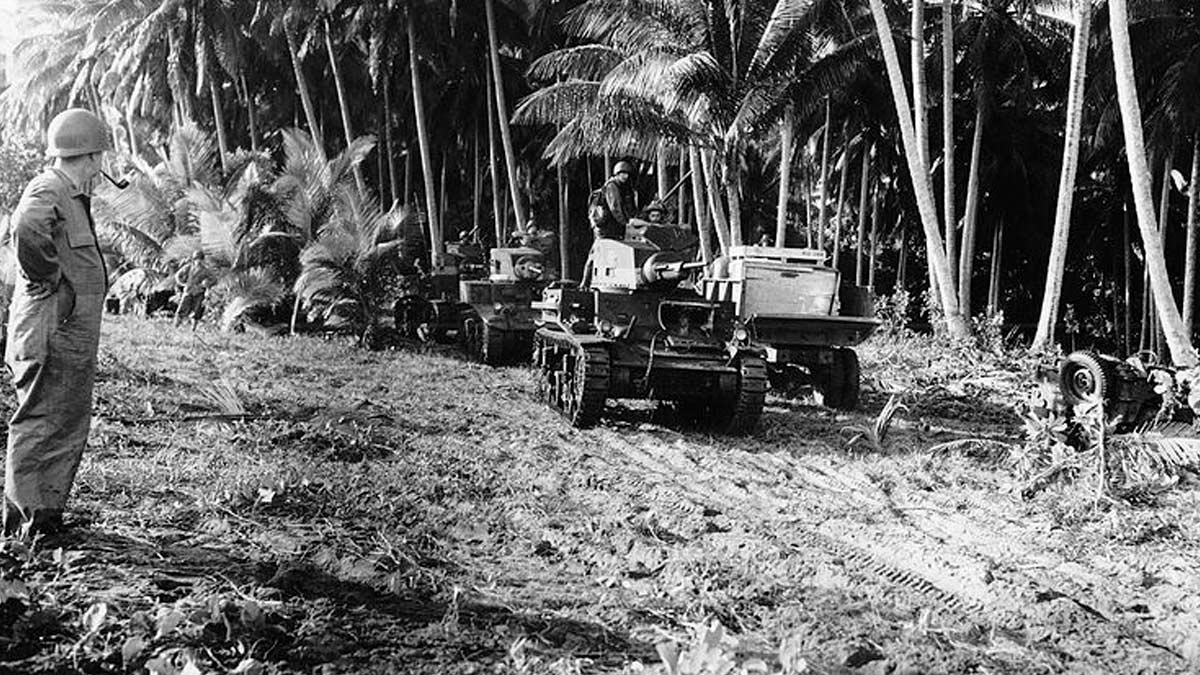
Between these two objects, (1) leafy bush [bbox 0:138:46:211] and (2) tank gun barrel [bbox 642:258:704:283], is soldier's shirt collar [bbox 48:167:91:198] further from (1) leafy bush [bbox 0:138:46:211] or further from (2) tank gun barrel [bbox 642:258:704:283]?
(1) leafy bush [bbox 0:138:46:211]

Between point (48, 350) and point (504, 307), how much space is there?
1069 centimetres

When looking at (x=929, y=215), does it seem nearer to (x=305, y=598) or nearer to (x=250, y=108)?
(x=305, y=598)

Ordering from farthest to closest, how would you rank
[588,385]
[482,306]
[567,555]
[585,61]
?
[585,61], [482,306], [588,385], [567,555]

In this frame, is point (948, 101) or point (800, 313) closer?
point (800, 313)

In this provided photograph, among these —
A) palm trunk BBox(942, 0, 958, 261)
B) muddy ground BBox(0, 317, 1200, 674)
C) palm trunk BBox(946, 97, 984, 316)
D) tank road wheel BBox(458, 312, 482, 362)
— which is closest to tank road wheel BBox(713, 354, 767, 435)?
muddy ground BBox(0, 317, 1200, 674)

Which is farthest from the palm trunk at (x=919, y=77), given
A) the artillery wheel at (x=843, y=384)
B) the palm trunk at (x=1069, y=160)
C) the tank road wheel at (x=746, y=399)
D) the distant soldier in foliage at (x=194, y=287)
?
the distant soldier in foliage at (x=194, y=287)

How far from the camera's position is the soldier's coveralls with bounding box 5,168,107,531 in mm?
4883

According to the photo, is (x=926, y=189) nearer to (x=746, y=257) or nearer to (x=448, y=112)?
(x=746, y=257)

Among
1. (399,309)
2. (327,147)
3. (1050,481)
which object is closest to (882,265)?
(327,147)

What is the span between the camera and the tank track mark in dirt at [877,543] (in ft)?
16.5

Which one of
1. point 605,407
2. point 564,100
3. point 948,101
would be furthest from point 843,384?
point 564,100

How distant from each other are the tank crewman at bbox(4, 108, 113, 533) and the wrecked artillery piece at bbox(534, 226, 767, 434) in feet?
16.4

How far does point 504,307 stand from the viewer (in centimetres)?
1553

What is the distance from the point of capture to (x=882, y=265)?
38312mm
